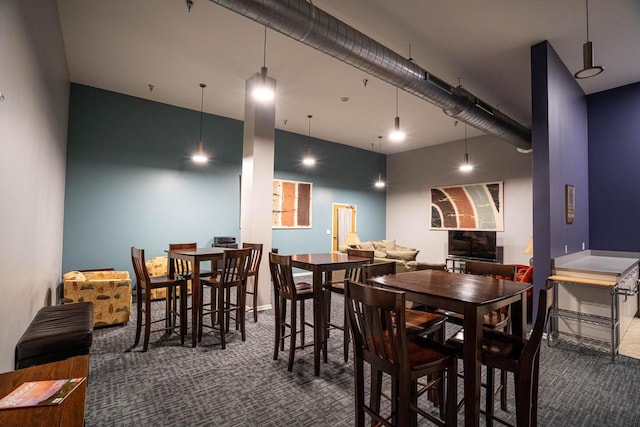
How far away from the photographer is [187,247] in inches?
166

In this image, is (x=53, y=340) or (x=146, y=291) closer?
(x=53, y=340)

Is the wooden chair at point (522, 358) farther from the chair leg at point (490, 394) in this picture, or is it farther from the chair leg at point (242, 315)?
the chair leg at point (242, 315)

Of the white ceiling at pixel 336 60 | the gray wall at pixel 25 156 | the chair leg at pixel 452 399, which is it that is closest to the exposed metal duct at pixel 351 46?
the white ceiling at pixel 336 60

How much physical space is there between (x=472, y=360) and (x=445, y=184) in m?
7.88

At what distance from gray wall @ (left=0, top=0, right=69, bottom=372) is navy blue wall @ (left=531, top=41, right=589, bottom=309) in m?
4.96

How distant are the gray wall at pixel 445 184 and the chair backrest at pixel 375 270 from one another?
6455 millimetres

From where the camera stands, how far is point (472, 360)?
5.43 ft

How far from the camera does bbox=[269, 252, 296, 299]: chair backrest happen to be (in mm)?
2922

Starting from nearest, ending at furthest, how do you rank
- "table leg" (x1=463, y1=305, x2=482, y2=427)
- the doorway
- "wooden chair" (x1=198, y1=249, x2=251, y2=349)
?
1. "table leg" (x1=463, y1=305, x2=482, y2=427)
2. "wooden chair" (x1=198, y1=249, x2=251, y2=349)
3. the doorway

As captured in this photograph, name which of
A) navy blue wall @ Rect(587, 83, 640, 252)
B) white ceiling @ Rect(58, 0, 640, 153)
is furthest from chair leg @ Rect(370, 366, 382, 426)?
navy blue wall @ Rect(587, 83, 640, 252)

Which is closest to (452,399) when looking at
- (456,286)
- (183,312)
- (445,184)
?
(456,286)

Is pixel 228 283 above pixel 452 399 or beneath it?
above

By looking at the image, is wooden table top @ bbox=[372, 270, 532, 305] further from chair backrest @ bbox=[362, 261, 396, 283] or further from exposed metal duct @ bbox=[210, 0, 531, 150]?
exposed metal duct @ bbox=[210, 0, 531, 150]

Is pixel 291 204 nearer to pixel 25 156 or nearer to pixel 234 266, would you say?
pixel 234 266
